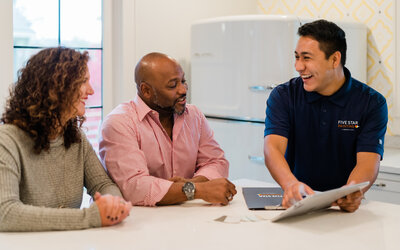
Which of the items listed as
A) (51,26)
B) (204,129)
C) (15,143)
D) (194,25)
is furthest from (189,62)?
(15,143)

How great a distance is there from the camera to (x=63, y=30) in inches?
129

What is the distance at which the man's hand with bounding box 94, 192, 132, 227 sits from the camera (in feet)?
5.27

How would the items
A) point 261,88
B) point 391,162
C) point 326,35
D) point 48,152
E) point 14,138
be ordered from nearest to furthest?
point 14,138 → point 48,152 → point 326,35 → point 391,162 → point 261,88

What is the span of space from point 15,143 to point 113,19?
2.01 meters

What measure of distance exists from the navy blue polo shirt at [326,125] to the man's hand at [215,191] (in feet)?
1.49

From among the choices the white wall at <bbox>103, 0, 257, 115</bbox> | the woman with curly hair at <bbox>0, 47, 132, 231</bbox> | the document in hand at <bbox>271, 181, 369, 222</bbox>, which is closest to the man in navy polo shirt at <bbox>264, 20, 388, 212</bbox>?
the document in hand at <bbox>271, 181, 369, 222</bbox>

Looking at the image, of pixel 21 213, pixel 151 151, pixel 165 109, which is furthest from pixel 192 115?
pixel 21 213

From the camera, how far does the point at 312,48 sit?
225cm

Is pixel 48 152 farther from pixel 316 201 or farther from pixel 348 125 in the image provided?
pixel 348 125

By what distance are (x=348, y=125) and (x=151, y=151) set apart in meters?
0.82

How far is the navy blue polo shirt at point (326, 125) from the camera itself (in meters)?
2.23

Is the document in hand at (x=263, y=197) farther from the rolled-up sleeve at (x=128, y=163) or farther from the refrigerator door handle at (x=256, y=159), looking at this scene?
the refrigerator door handle at (x=256, y=159)

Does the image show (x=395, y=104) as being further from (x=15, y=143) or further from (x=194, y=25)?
(x=15, y=143)

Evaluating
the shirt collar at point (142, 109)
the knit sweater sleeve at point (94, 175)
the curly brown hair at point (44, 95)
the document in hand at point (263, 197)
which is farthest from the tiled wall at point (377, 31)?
the curly brown hair at point (44, 95)
